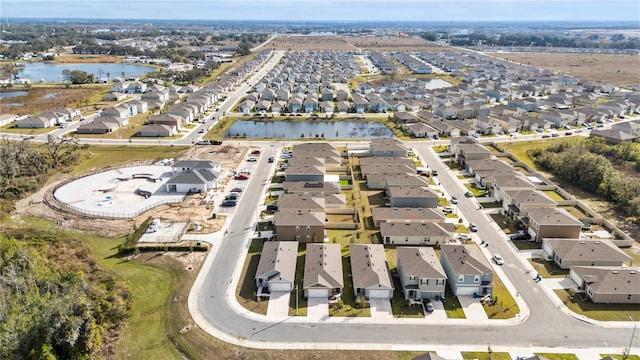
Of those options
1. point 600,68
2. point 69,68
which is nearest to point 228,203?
point 69,68

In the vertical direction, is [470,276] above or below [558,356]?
above

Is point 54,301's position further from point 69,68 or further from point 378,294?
point 69,68

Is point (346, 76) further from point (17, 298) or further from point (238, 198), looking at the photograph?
point (17, 298)

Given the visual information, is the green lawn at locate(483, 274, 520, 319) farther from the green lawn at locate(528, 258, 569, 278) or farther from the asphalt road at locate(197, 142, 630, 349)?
the green lawn at locate(528, 258, 569, 278)

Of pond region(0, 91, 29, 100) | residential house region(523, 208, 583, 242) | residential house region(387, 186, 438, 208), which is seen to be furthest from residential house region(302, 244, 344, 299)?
pond region(0, 91, 29, 100)

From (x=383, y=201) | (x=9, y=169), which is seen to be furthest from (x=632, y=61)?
(x=9, y=169)

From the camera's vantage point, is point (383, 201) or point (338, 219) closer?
point (338, 219)
